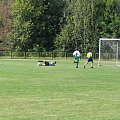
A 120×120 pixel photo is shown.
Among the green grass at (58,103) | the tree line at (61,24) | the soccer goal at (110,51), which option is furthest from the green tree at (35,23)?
the green grass at (58,103)

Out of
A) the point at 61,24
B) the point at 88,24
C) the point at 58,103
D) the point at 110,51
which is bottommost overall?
the point at 58,103

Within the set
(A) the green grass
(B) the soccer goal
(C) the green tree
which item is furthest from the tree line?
(A) the green grass

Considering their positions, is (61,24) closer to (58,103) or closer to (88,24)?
(88,24)

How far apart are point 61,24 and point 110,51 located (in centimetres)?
2709

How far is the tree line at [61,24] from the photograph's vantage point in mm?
76125

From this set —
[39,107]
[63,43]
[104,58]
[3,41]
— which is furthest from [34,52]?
[39,107]

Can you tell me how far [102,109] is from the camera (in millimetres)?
14258

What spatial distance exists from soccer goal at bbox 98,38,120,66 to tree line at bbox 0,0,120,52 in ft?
61.6

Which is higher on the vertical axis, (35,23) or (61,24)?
(35,23)

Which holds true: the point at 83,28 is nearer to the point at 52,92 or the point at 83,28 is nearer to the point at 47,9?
the point at 47,9

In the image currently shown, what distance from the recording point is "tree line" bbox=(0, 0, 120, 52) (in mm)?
76125

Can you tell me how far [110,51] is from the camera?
54.9 meters

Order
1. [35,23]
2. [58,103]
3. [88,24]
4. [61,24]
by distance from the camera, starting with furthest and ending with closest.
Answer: [61,24]
[35,23]
[88,24]
[58,103]

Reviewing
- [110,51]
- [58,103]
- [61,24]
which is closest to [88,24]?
[61,24]
